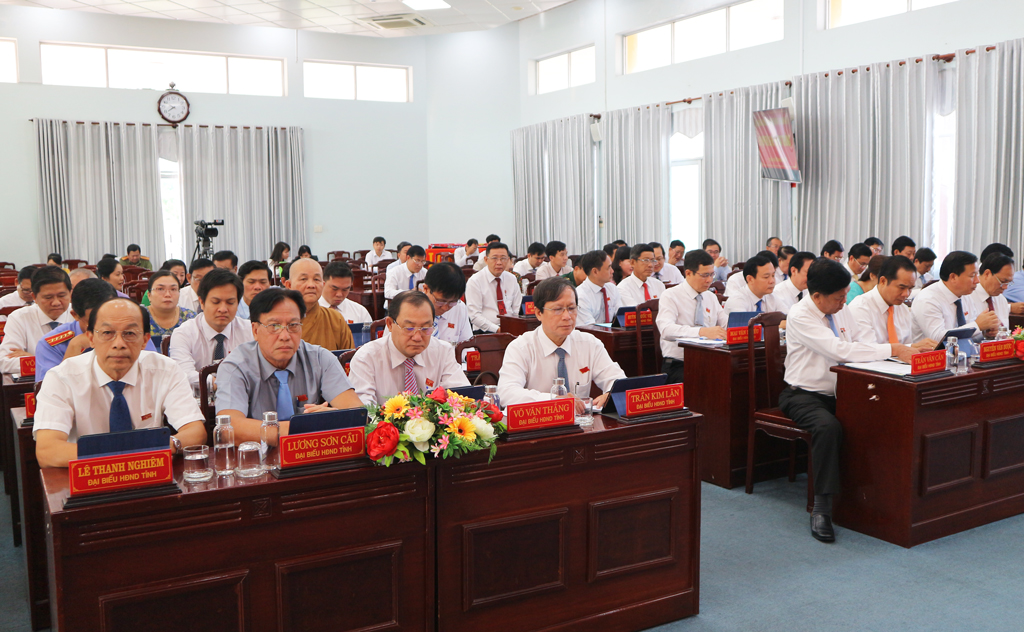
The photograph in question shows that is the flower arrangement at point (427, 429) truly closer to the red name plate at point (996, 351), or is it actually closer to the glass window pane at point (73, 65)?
the red name plate at point (996, 351)

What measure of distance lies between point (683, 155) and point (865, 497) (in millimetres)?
7639

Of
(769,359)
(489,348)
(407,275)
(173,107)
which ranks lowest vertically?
(769,359)

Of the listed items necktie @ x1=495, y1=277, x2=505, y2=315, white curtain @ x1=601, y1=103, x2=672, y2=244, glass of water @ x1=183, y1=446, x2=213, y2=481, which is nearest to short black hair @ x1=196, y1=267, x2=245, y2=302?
glass of water @ x1=183, y1=446, x2=213, y2=481

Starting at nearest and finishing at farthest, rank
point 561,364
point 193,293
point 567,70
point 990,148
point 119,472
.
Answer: point 119,472
point 561,364
point 193,293
point 990,148
point 567,70

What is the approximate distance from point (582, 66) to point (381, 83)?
138 inches

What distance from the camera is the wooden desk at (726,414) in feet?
12.8

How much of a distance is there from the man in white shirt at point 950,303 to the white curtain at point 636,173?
6.31 metres

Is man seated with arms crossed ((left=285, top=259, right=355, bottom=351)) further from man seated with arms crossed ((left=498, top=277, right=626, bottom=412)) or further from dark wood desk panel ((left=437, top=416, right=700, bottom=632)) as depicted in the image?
dark wood desk panel ((left=437, top=416, right=700, bottom=632))

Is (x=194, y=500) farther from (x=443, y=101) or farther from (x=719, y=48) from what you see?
(x=443, y=101)

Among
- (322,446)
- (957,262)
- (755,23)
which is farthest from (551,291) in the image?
(755,23)

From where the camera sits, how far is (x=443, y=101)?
Answer: 13.0 metres

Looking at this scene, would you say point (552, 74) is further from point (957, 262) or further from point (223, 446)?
point (223, 446)

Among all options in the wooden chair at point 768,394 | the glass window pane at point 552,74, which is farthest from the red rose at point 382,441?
the glass window pane at point 552,74

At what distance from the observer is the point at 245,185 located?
1199cm
